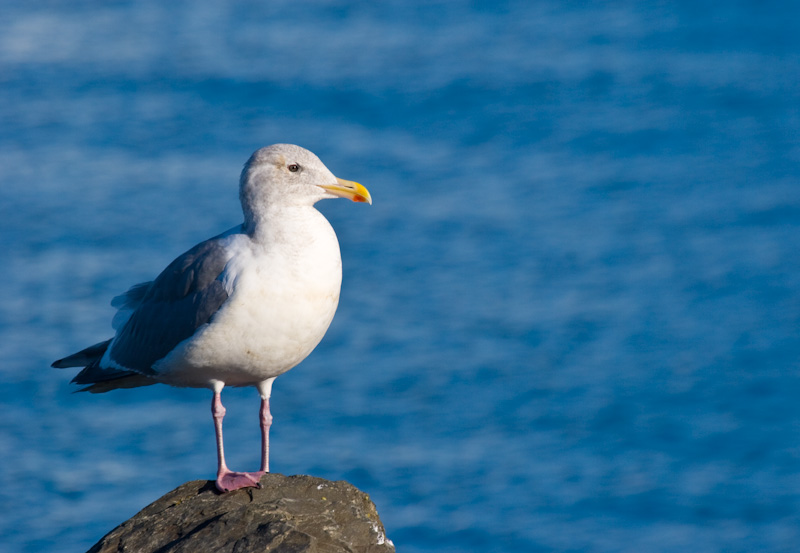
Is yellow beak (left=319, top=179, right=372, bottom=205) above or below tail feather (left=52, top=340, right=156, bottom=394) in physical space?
above

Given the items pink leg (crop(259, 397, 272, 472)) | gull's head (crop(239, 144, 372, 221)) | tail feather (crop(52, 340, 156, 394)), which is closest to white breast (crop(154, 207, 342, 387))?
gull's head (crop(239, 144, 372, 221))

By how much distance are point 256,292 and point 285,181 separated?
33.7 inches

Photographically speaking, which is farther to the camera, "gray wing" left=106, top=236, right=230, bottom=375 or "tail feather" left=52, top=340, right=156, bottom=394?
"tail feather" left=52, top=340, right=156, bottom=394

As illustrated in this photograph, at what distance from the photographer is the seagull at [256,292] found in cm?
755

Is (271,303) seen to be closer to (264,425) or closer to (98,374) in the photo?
(264,425)

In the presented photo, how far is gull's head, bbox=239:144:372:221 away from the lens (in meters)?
7.82

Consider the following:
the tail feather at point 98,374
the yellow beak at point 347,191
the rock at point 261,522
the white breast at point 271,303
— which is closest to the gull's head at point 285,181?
the yellow beak at point 347,191

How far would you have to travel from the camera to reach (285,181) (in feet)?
25.8

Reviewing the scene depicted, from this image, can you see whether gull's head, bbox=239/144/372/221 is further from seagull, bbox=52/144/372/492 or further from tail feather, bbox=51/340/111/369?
tail feather, bbox=51/340/111/369

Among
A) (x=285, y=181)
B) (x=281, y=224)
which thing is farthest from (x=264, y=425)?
(x=285, y=181)

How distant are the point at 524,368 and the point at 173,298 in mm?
14740

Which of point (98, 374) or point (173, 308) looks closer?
point (173, 308)

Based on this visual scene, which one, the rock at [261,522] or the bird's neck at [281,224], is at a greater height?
the bird's neck at [281,224]

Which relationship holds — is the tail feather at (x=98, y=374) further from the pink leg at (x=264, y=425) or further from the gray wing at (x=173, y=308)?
the pink leg at (x=264, y=425)
